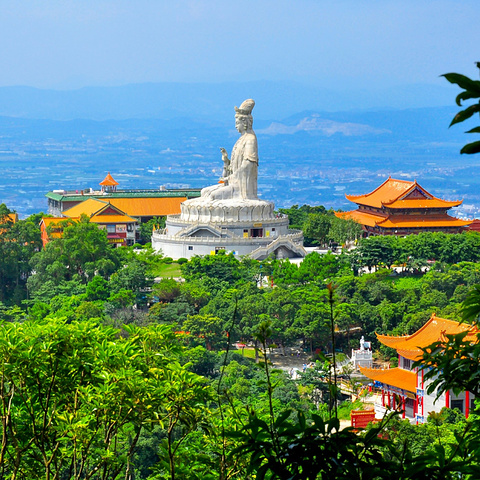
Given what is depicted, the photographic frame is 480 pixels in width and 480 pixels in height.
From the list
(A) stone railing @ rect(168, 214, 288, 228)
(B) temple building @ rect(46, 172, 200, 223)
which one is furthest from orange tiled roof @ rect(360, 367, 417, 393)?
(B) temple building @ rect(46, 172, 200, 223)

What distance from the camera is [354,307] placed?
4181cm

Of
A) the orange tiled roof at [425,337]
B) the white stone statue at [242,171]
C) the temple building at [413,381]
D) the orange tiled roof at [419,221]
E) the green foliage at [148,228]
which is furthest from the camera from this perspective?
the green foliage at [148,228]

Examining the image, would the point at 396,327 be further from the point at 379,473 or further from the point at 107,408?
the point at 379,473

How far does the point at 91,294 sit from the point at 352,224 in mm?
20225

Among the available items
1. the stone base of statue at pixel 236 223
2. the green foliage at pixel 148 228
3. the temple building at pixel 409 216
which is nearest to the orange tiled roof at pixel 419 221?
the temple building at pixel 409 216

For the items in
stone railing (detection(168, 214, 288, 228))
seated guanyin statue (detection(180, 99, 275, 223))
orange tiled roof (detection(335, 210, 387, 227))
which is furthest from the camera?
orange tiled roof (detection(335, 210, 387, 227))

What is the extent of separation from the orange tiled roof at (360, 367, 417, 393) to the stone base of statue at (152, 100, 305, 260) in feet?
70.6

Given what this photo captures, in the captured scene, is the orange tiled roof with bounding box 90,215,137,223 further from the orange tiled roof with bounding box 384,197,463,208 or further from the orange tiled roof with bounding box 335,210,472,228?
the orange tiled roof with bounding box 384,197,463,208

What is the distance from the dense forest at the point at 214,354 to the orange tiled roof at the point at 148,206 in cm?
660

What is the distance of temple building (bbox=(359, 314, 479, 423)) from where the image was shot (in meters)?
29.9

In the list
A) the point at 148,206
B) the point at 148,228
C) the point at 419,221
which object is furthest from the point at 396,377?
the point at 148,206

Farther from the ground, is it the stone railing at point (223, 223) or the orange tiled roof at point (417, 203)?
the orange tiled roof at point (417, 203)

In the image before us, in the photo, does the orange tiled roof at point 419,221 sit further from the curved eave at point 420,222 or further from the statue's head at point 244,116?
the statue's head at point 244,116

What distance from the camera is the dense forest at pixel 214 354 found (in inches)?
341
